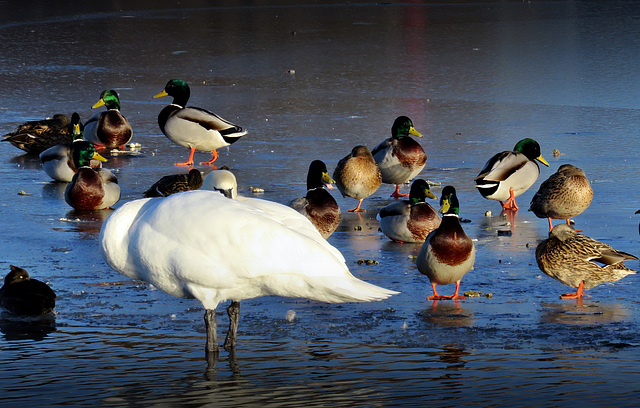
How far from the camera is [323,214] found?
8.45 meters

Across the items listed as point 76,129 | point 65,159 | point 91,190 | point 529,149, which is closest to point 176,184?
point 91,190

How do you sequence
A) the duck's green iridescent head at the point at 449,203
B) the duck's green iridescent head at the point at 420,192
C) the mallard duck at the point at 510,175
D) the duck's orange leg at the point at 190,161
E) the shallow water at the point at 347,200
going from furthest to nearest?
the duck's orange leg at the point at 190,161 < the mallard duck at the point at 510,175 < the duck's green iridescent head at the point at 420,192 < the duck's green iridescent head at the point at 449,203 < the shallow water at the point at 347,200

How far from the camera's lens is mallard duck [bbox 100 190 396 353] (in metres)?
5.40

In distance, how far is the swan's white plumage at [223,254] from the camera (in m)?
5.40

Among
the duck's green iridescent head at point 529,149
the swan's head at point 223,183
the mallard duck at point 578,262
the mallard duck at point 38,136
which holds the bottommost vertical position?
the mallard duck at point 578,262

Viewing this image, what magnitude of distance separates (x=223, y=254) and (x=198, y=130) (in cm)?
668

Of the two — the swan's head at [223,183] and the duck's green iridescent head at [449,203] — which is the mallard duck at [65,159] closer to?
the swan's head at [223,183]

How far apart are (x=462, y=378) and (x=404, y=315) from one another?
1.16 m

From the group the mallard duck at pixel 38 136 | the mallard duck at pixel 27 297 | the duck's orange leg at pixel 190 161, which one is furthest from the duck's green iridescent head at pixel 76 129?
the mallard duck at pixel 27 297

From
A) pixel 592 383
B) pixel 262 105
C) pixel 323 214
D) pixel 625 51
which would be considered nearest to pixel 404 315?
pixel 592 383

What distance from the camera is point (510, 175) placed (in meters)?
9.53

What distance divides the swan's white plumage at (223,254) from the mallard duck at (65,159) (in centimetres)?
464

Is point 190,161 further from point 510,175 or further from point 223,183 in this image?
point 223,183

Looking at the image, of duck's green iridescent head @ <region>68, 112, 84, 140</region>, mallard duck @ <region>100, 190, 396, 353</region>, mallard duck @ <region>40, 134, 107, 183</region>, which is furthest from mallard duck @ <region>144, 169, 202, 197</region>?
mallard duck @ <region>100, 190, 396, 353</region>
